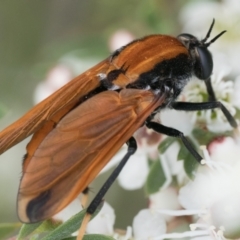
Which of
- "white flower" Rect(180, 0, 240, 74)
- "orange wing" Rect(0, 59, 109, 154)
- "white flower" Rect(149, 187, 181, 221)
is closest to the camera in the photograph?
"orange wing" Rect(0, 59, 109, 154)

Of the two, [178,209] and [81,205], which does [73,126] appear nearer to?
[81,205]

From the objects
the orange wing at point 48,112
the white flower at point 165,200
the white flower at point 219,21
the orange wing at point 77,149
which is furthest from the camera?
the white flower at point 219,21

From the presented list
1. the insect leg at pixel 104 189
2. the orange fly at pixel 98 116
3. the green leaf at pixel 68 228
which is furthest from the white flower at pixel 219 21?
the green leaf at pixel 68 228

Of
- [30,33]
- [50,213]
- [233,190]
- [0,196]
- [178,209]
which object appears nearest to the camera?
[50,213]

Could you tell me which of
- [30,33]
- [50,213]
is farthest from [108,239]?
[30,33]

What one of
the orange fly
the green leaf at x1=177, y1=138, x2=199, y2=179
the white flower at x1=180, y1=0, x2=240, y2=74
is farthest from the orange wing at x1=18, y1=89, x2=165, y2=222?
the white flower at x1=180, y1=0, x2=240, y2=74

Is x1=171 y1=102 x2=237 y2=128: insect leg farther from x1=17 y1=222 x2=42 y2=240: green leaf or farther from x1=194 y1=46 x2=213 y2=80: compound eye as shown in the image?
x1=17 y1=222 x2=42 y2=240: green leaf

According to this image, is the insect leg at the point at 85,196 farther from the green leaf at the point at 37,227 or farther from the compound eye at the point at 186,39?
the compound eye at the point at 186,39
